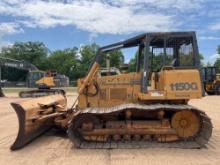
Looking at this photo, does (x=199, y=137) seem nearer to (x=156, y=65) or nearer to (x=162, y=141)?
(x=162, y=141)

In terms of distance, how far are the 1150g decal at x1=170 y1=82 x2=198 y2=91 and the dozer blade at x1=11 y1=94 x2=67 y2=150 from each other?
10.2 feet

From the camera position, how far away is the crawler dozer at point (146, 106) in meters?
8.84

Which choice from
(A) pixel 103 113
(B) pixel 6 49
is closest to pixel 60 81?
(A) pixel 103 113

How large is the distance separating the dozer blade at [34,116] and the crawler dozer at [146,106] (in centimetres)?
2

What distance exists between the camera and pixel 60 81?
37094 millimetres

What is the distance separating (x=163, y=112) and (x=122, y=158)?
5.52ft

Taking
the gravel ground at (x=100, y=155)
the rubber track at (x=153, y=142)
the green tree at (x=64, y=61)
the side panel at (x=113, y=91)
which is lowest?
the gravel ground at (x=100, y=155)

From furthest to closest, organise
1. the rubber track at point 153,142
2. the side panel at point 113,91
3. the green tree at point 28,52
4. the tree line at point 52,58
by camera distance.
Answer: the green tree at point 28,52 < the tree line at point 52,58 < the side panel at point 113,91 < the rubber track at point 153,142

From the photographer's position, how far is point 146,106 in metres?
8.82

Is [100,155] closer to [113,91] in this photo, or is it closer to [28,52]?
[113,91]

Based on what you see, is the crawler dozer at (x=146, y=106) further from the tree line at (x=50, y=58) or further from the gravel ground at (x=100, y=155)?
the tree line at (x=50, y=58)

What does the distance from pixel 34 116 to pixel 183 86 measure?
364cm

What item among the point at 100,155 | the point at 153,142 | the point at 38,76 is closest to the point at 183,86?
the point at 153,142

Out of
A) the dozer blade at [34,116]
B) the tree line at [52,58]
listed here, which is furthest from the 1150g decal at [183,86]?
the tree line at [52,58]
